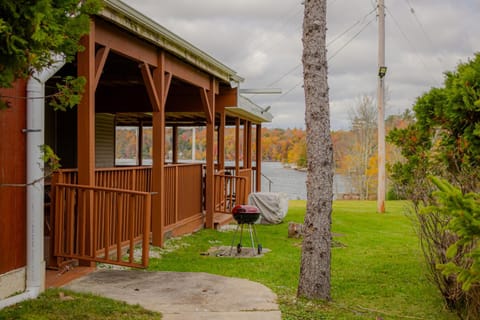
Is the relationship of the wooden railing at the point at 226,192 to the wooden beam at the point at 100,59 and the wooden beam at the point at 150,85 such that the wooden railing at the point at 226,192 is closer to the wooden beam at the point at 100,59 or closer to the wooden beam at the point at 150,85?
the wooden beam at the point at 150,85

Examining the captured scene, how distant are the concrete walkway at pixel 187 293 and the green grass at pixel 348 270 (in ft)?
0.92

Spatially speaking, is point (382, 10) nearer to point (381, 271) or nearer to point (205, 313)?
point (381, 271)

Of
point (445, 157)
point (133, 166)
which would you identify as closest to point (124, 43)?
point (133, 166)

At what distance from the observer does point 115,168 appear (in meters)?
7.56

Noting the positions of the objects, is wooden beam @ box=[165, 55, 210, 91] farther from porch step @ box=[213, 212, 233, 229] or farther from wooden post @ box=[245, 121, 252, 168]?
wooden post @ box=[245, 121, 252, 168]

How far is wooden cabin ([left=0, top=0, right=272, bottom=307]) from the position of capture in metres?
4.89

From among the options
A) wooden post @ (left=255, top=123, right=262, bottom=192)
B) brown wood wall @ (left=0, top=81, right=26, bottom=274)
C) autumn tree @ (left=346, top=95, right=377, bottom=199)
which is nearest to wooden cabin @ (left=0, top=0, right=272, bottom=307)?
brown wood wall @ (left=0, top=81, right=26, bottom=274)

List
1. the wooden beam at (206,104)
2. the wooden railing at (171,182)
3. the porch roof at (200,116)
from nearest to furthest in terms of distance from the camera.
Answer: the wooden railing at (171,182)
the wooden beam at (206,104)
the porch roof at (200,116)

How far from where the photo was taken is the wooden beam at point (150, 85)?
778cm

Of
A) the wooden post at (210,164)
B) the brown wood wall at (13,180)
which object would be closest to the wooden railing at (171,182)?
the wooden post at (210,164)

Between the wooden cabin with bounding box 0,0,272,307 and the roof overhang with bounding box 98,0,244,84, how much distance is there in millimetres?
18

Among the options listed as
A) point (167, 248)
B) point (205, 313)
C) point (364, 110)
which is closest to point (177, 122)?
point (167, 248)

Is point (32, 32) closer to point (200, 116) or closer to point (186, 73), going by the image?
point (186, 73)

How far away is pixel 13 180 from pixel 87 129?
55.9 inches
